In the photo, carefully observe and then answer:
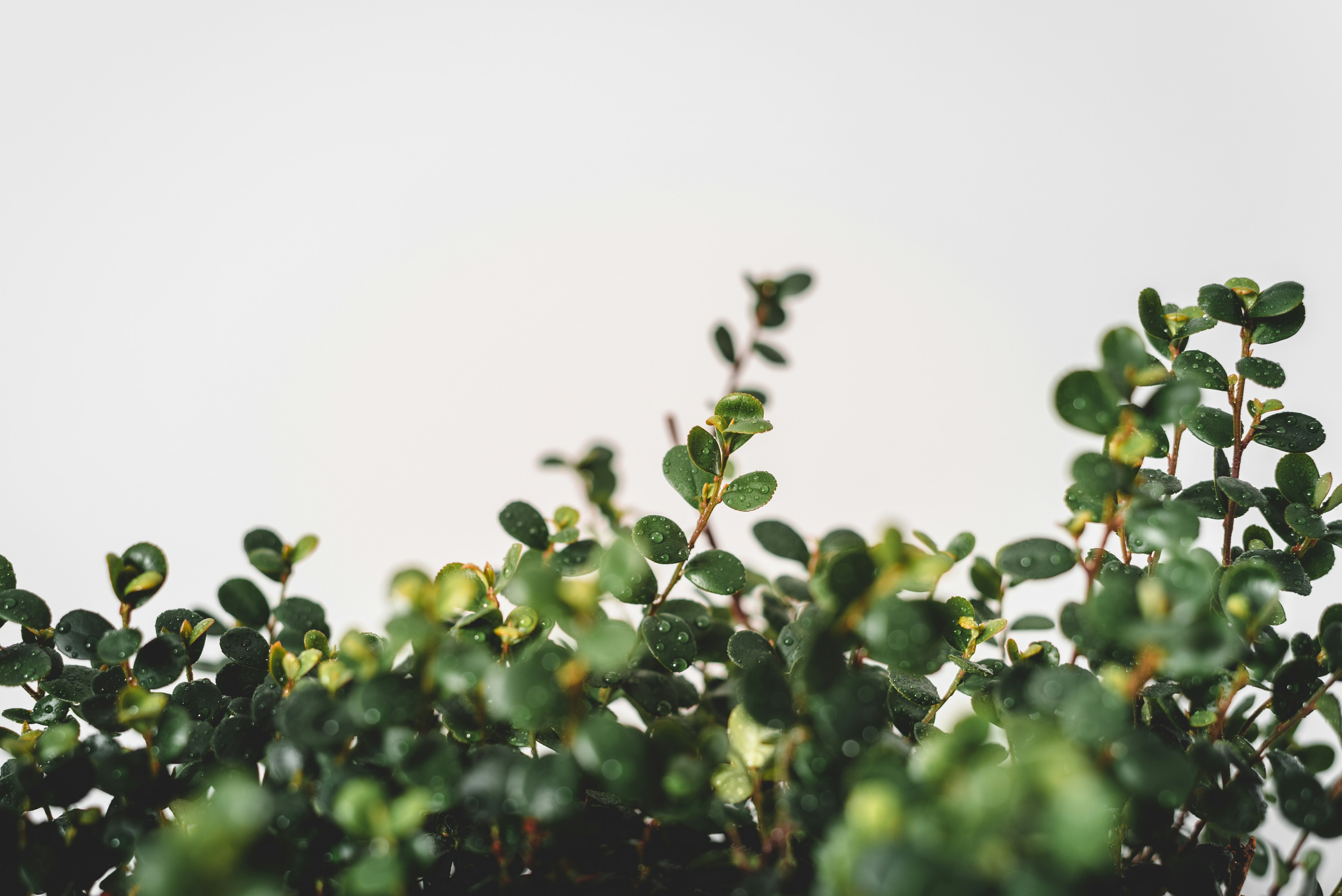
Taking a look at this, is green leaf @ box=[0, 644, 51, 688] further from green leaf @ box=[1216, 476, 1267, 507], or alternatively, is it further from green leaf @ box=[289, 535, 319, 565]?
green leaf @ box=[1216, 476, 1267, 507]

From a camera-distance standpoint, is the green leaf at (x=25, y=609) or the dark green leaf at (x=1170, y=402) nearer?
the dark green leaf at (x=1170, y=402)

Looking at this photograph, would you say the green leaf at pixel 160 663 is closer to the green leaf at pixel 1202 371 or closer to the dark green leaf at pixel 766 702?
the dark green leaf at pixel 766 702

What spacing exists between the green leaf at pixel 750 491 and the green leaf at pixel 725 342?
0.76 feet

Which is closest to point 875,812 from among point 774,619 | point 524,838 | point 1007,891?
point 1007,891

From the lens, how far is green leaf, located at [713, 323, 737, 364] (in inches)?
27.0

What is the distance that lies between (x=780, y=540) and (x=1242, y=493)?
297 millimetres

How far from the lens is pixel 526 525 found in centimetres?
48

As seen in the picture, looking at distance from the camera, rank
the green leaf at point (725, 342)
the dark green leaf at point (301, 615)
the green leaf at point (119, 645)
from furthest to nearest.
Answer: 1. the green leaf at point (725, 342)
2. the dark green leaf at point (301, 615)
3. the green leaf at point (119, 645)

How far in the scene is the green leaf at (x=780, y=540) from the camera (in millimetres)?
596

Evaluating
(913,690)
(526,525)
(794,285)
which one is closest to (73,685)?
(526,525)

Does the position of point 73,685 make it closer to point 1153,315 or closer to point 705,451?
point 705,451

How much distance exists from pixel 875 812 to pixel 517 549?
305mm

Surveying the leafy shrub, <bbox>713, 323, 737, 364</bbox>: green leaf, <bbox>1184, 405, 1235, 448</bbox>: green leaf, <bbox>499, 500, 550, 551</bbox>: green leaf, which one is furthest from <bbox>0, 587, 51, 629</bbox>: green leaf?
<bbox>1184, 405, 1235, 448</bbox>: green leaf

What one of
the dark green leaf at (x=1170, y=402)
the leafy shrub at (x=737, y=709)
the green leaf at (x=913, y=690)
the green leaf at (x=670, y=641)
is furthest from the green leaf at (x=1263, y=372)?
the green leaf at (x=670, y=641)
